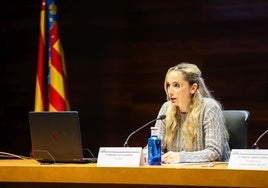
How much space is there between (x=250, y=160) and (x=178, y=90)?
0.93m

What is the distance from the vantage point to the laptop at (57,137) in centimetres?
233

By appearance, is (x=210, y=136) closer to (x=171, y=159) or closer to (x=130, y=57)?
(x=171, y=159)

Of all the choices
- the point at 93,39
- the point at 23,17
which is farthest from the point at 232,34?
the point at 23,17

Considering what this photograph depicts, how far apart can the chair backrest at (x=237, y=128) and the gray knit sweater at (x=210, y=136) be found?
0.10 metres

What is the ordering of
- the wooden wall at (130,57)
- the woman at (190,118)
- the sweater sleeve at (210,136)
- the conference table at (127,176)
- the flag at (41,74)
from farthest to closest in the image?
the flag at (41,74) < the wooden wall at (130,57) < the woman at (190,118) < the sweater sleeve at (210,136) < the conference table at (127,176)

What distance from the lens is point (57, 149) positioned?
2.38 m

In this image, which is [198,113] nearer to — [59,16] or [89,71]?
[89,71]

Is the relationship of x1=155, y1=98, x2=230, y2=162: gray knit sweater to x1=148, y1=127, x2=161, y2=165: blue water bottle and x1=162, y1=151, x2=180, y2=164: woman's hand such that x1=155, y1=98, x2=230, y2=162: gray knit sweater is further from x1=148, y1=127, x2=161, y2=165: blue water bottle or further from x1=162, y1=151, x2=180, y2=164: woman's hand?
x1=148, y1=127, x2=161, y2=165: blue water bottle

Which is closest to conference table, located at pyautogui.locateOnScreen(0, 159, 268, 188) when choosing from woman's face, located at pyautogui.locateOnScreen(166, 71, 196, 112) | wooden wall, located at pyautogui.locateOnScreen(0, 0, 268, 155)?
woman's face, located at pyautogui.locateOnScreen(166, 71, 196, 112)

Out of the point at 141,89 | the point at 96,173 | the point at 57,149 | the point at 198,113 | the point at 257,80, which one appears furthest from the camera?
the point at 141,89

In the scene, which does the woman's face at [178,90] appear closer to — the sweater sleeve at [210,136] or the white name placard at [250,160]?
the sweater sleeve at [210,136]

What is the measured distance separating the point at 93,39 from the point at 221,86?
1249 mm

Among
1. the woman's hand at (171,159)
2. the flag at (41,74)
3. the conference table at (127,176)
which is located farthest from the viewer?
the flag at (41,74)

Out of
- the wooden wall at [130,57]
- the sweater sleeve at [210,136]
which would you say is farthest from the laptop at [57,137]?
the wooden wall at [130,57]
